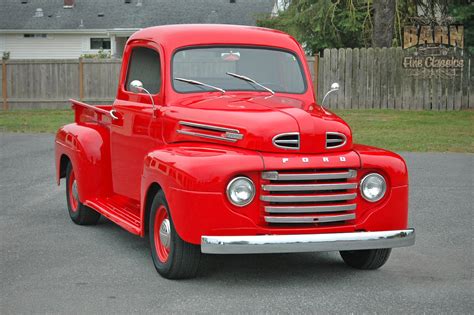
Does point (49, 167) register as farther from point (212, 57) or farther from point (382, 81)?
point (382, 81)

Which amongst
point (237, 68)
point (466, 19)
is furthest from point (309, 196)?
point (466, 19)

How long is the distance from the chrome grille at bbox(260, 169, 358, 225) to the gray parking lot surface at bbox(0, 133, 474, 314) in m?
0.52

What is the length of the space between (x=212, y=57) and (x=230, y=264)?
1.94 m

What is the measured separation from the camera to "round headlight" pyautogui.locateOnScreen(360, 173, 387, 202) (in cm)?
732

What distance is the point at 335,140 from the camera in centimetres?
737

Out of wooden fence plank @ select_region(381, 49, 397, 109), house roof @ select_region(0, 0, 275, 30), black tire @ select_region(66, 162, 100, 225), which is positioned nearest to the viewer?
black tire @ select_region(66, 162, 100, 225)

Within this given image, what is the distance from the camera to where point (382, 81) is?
28.1 meters

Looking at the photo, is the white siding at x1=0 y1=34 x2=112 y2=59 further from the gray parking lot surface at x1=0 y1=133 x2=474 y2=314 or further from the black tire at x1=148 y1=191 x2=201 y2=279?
the black tire at x1=148 y1=191 x2=201 y2=279

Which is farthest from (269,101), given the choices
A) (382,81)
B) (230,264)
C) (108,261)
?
(382,81)

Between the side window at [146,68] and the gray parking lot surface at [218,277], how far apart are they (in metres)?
1.49

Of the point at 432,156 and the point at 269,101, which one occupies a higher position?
the point at 269,101

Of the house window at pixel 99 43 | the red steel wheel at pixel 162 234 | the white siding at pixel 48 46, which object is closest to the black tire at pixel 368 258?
the red steel wheel at pixel 162 234

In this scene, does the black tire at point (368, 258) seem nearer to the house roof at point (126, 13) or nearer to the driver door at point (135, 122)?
the driver door at point (135, 122)

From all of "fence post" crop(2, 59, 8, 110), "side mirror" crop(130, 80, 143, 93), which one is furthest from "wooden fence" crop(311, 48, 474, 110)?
"side mirror" crop(130, 80, 143, 93)
